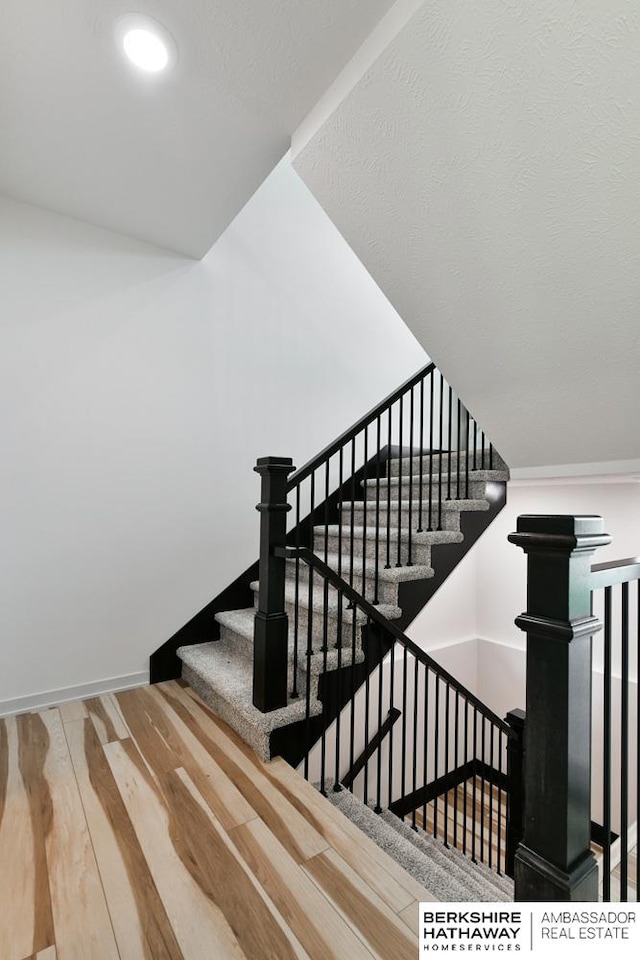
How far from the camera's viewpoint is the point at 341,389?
11.2ft

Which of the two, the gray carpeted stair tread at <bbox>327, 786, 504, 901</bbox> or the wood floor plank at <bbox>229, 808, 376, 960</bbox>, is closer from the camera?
the wood floor plank at <bbox>229, 808, 376, 960</bbox>

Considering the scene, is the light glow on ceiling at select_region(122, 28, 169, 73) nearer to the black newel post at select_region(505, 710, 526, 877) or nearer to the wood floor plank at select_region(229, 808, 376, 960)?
the wood floor plank at select_region(229, 808, 376, 960)

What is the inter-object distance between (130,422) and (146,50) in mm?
1518

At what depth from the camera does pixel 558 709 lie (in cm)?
77

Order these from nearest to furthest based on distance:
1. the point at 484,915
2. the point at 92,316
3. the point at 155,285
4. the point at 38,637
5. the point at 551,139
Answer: the point at 484,915 → the point at 551,139 → the point at 38,637 → the point at 92,316 → the point at 155,285

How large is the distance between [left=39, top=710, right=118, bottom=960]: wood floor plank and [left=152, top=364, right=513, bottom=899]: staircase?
2.06 feet

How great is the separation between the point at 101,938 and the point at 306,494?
2.38 m

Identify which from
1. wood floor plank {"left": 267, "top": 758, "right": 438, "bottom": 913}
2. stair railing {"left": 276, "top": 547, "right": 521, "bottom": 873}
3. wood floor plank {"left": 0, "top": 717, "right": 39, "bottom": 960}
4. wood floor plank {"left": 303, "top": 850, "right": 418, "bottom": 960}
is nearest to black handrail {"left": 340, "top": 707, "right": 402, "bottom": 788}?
stair railing {"left": 276, "top": 547, "right": 521, "bottom": 873}

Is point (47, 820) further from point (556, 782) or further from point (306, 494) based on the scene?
point (306, 494)

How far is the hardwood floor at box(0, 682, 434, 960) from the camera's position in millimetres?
1056

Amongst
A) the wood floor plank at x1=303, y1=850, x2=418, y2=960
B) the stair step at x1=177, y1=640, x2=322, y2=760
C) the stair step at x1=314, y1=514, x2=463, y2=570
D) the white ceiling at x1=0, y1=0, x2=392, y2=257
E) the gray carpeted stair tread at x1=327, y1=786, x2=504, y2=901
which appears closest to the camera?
the wood floor plank at x1=303, y1=850, x2=418, y2=960

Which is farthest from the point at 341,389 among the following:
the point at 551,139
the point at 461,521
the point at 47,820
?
the point at 47,820

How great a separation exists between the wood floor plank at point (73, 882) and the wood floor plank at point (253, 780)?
1.56 ft

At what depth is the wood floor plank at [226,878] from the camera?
1.05 metres
